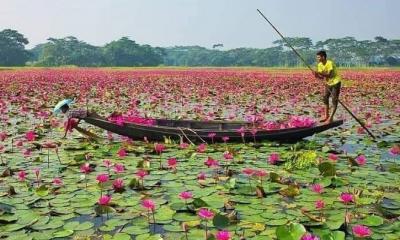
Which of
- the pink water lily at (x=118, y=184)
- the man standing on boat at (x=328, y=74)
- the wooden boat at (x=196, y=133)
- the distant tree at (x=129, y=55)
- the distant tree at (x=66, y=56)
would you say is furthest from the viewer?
the distant tree at (x=129, y=55)

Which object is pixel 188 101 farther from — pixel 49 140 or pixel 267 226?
pixel 267 226

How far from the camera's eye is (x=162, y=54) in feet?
369

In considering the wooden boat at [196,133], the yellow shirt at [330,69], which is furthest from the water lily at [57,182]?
the yellow shirt at [330,69]

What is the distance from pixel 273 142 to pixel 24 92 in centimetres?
1199

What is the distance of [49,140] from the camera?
7711mm

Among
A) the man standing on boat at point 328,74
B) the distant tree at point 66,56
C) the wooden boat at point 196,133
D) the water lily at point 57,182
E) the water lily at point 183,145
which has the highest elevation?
the distant tree at point 66,56

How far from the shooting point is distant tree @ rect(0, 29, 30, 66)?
72.2 meters

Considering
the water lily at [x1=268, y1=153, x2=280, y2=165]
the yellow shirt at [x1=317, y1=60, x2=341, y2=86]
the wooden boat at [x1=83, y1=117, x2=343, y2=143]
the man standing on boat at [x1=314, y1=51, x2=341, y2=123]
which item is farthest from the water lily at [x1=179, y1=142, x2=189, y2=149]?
the yellow shirt at [x1=317, y1=60, x2=341, y2=86]

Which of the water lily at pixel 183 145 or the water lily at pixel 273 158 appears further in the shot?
the water lily at pixel 183 145

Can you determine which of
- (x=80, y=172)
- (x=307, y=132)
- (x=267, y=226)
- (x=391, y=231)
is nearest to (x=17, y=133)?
(x=80, y=172)

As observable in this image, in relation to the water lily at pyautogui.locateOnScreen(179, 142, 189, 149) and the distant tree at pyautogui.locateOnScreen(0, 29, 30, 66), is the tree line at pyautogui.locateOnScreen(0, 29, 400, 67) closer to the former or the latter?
the distant tree at pyautogui.locateOnScreen(0, 29, 30, 66)

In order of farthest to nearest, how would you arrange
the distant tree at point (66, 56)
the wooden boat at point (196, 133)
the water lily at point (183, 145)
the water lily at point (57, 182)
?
1. the distant tree at point (66, 56)
2. the wooden boat at point (196, 133)
3. the water lily at point (183, 145)
4. the water lily at point (57, 182)

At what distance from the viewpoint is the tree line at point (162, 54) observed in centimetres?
7862

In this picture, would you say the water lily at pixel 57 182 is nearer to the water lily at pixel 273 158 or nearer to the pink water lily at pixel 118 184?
the pink water lily at pixel 118 184
